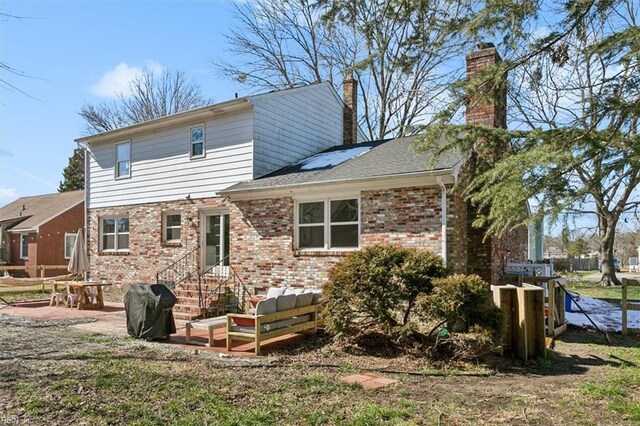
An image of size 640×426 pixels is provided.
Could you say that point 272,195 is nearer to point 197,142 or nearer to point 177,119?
point 197,142

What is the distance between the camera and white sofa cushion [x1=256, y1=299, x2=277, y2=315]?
8359mm

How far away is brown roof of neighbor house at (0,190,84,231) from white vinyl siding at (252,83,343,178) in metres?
17.0

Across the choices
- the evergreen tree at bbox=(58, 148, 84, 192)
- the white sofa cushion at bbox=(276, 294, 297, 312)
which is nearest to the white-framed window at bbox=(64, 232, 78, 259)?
the evergreen tree at bbox=(58, 148, 84, 192)

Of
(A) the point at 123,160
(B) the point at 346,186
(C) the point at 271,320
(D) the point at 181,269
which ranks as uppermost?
(A) the point at 123,160

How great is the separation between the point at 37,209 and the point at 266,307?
26.7 m

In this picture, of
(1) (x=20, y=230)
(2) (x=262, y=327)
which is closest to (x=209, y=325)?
(2) (x=262, y=327)

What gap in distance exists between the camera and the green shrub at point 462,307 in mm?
7148

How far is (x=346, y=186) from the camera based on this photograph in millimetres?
11312

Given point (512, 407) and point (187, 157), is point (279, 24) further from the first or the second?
point (512, 407)

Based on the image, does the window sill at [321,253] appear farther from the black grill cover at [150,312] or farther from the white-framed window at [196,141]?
the white-framed window at [196,141]

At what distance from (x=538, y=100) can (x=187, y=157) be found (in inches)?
686

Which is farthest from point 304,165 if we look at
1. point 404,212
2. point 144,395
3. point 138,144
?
point 144,395

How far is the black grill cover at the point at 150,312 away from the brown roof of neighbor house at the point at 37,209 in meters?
19.7

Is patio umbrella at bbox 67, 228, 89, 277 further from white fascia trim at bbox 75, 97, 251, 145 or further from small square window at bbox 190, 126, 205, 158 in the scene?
small square window at bbox 190, 126, 205, 158
